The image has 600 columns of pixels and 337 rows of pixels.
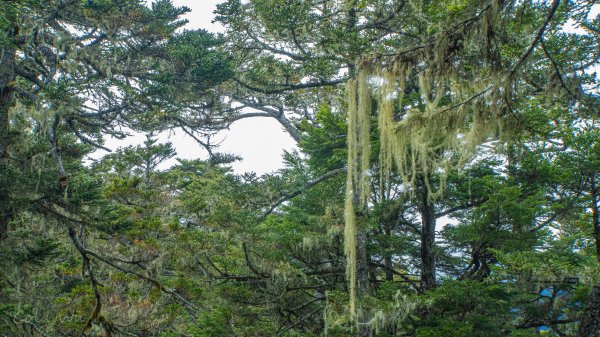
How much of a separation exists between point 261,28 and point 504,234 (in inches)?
341

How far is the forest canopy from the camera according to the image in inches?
175

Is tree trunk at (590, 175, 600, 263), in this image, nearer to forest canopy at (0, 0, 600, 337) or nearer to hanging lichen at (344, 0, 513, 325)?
forest canopy at (0, 0, 600, 337)

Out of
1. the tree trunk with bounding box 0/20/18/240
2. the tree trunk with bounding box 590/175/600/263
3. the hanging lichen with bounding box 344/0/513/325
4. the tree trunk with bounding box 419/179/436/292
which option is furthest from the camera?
the tree trunk with bounding box 419/179/436/292

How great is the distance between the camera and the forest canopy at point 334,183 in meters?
4.45

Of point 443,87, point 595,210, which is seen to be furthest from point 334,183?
point 443,87

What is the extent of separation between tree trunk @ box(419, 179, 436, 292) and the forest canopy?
0.04 metres

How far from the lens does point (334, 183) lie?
9.78 metres

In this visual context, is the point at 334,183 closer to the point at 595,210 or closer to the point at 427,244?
the point at 427,244

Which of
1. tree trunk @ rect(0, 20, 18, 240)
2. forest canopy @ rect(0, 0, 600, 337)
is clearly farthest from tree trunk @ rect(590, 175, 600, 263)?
tree trunk @ rect(0, 20, 18, 240)

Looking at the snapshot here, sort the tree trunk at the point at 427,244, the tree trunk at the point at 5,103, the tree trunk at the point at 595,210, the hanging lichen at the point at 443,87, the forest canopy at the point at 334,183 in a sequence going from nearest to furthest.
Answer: the hanging lichen at the point at 443,87, the forest canopy at the point at 334,183, the tree trunk at the point at 5,103, the tree trunk at the point at 595,210, the tree trunk at the point at 427,244

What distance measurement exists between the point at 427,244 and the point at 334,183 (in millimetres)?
2288

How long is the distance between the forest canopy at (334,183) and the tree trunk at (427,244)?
0.04 m

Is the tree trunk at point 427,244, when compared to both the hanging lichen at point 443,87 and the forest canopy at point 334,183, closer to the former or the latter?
the forest canopy at point 334,183

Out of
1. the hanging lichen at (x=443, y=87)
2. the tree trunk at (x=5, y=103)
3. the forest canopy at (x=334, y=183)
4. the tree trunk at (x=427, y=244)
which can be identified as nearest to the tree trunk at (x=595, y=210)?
the forest canopy at (x=334, y=183)
